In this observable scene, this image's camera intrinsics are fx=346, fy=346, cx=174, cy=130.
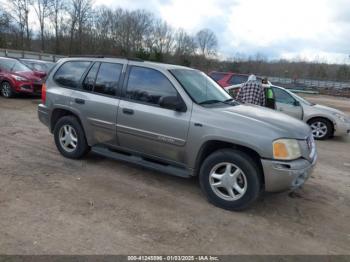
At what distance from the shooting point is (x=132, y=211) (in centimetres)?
416

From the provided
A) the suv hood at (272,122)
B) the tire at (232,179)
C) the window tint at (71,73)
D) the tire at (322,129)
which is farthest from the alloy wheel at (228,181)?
the tire at (322,129)

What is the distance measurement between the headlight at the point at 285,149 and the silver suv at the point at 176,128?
0.04ft

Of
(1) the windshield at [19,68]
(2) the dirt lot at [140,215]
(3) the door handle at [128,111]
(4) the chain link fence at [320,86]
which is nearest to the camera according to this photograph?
(2) the dirt lot at [140,215]

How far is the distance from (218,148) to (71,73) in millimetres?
2937

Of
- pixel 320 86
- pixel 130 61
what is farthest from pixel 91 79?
pixel 320 86

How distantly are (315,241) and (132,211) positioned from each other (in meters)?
2.09

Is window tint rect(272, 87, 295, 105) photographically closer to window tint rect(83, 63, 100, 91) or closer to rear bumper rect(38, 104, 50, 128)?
window tint rect(83, 63, 100, 91)

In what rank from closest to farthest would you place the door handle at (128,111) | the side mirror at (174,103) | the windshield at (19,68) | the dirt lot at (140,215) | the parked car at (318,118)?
the dirt lot at (140,215) → the side mirror at (174,103) → the door handle at (128,111) → the parked car at (318,118) → the windshield at (19,68)

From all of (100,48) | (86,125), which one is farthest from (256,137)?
(100,48)

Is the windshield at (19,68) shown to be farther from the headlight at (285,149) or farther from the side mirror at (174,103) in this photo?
the headlight at (285,149)

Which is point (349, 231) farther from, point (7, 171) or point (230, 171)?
point (7, 171)

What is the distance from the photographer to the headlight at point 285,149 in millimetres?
4051

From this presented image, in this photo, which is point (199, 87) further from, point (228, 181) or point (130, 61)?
point (228, 181)

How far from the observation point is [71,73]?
588 centimetres
